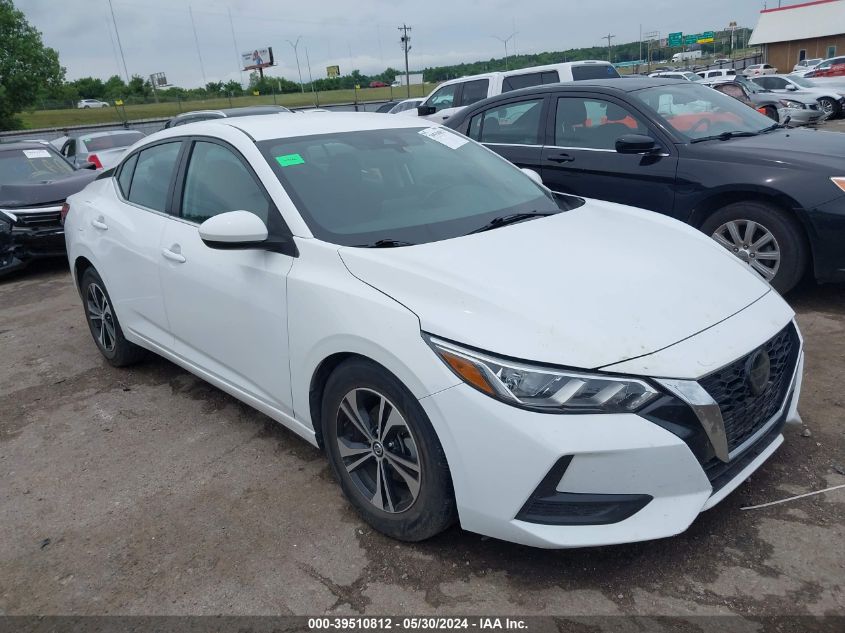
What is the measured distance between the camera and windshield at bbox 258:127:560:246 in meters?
2.95

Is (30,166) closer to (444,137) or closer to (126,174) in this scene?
(126,174)

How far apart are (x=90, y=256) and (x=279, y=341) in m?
2.27

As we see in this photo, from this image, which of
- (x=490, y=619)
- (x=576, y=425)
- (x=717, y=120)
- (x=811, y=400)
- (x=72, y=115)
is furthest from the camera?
(x=72, y=115)

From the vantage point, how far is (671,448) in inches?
84.4

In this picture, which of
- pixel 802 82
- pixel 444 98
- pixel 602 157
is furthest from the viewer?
pixel 802 82

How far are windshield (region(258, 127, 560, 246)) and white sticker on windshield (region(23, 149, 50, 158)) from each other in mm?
7585

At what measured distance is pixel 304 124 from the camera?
3.52m

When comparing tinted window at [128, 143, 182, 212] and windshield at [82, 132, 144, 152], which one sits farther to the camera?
windshield at [82, 132, 144, 152]

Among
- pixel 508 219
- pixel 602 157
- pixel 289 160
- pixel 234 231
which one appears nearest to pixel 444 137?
pixel 508 219

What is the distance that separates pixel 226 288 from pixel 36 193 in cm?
614

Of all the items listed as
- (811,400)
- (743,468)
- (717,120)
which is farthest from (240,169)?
(717,120)

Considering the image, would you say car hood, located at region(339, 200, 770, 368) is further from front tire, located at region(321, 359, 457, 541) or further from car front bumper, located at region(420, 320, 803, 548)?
front tire, located at region(321, 359, 457, 541)

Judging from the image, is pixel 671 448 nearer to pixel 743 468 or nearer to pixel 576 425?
pixel 576 425

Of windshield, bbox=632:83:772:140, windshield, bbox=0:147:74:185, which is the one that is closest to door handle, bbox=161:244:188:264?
windshield, bbox=632:83:772:140
